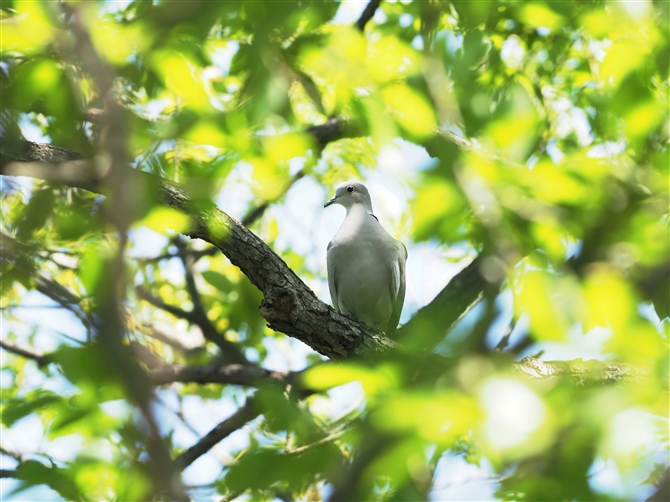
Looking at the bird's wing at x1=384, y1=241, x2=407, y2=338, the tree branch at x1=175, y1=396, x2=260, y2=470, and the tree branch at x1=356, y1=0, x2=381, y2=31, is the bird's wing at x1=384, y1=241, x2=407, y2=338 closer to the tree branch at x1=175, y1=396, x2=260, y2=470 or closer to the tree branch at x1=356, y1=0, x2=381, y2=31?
the tree branch at x1=175, y1=396, x2=260, y2=470

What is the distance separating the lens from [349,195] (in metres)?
7.34

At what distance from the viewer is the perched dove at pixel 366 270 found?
254 inches

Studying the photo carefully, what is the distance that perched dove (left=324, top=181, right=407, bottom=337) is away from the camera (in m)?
6.45

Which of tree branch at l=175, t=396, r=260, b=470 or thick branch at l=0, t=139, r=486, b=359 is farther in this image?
tree branch at l=175, t=396, r=260, b=470

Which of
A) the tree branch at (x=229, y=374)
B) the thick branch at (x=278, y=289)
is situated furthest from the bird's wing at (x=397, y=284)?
the thick branch at (x=278, y=289)

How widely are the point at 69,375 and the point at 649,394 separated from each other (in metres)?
1.45

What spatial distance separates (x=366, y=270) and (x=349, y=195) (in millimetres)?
1244

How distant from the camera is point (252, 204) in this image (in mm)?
7711

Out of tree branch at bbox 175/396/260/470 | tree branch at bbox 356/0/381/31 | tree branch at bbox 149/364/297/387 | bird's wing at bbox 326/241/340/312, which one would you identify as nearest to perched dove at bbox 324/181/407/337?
bird's wing at bbox 326/241/340/312

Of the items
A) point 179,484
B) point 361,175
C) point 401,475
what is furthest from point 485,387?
point 361,175

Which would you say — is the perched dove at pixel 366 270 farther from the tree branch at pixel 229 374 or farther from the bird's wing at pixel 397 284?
the tree branch at pixel 229 374

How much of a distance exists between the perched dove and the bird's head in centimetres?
47

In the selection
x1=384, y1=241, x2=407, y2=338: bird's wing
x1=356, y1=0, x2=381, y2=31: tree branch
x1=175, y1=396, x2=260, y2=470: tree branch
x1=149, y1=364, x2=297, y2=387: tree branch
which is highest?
x1=356, y1=0, x2=381, y2=31: tree branch

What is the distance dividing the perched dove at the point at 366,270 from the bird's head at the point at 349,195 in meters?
0.47
